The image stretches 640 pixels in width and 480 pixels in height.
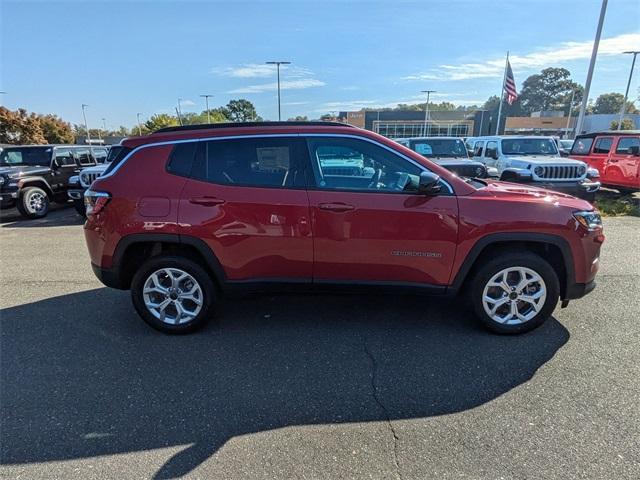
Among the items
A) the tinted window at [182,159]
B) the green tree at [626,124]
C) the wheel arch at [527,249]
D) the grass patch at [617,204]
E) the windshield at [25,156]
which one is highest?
the green tree at [626,124]

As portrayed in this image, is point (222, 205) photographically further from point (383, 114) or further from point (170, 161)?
point (383, 114)

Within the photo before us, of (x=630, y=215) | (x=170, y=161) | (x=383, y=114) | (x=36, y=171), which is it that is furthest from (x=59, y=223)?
(x=383, y=114)

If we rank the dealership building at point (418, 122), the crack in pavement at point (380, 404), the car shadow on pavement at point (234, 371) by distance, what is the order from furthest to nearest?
the dealership building at point (418, 122)
the car shadow on pavement at point (234, 371)
the crack in pavement at point (380, 404)

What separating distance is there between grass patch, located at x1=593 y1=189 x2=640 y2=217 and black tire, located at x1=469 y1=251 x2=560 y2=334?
8.04m

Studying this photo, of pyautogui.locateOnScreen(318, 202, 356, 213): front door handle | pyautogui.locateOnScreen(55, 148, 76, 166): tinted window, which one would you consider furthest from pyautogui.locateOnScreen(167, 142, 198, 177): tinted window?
pyautogui.locateOnScreen(55, 148, 76, 166): tinted window

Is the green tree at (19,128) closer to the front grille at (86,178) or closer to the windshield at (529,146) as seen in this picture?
the front grille at (86,178)

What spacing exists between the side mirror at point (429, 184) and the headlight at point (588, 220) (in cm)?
124

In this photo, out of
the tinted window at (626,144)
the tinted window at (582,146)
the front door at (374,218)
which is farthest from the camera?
the tinted window at (582,146)

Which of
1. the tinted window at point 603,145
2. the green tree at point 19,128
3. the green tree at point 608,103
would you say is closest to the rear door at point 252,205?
the tinted window at point 603,145

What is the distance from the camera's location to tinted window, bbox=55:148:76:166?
11.4 metres

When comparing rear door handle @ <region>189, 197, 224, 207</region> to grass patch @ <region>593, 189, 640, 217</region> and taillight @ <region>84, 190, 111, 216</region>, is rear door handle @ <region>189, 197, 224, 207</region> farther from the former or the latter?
grass patch @ <region>593, 189, 640, 217</region>

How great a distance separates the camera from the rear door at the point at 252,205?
3381 millimetres

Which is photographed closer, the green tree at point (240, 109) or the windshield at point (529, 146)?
the windshield at point (529, 146)

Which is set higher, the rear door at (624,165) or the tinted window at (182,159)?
the tinted window at (182,159)
